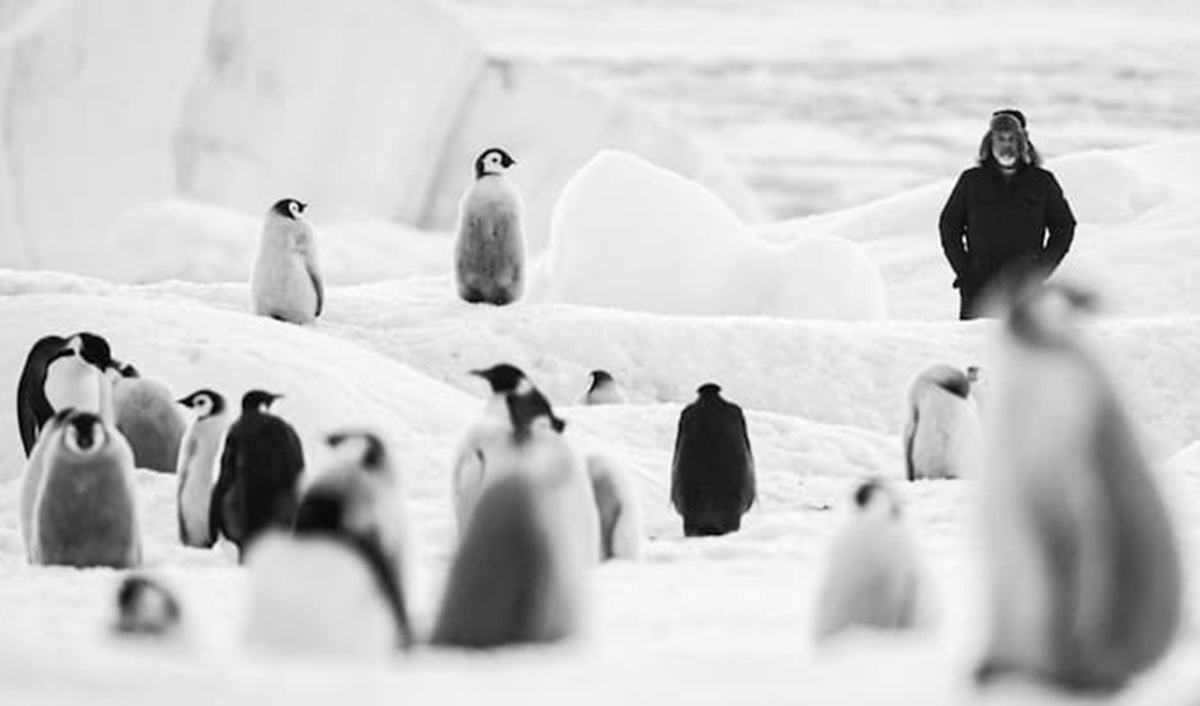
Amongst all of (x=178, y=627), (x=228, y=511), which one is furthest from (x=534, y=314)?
(x=178, y=627)

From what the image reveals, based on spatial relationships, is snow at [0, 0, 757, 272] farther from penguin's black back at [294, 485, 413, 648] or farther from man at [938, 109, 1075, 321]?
penguin's black back at [294, 485, 413, 648]

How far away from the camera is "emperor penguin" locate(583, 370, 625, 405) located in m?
12.1

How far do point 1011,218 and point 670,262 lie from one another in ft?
11.7

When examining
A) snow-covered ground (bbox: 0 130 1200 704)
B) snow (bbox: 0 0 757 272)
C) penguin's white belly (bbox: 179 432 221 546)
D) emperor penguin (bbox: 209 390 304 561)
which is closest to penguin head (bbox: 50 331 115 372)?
snow-covered ground (bbox: 0 130 1200 704)

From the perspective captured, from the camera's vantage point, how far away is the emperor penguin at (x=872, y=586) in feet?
15.1

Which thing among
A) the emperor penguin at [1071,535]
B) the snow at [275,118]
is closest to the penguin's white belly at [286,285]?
the emperor penguin at [1071,535]

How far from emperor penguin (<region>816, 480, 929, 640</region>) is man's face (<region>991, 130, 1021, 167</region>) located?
310 inches

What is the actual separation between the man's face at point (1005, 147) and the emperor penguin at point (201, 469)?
17.3ft

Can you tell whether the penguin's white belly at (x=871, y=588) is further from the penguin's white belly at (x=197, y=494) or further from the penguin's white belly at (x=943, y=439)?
the penguin's white belly at (x=943, y=439)

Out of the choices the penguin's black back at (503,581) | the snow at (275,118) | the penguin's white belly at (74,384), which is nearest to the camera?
the penguin's black back at (503,581)

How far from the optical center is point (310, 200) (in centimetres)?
2777

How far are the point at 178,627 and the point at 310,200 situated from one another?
23.6 meters

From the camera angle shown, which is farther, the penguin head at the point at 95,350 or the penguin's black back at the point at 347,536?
the penguin head at the point at 95,350

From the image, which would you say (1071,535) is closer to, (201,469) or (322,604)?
(322,604)
